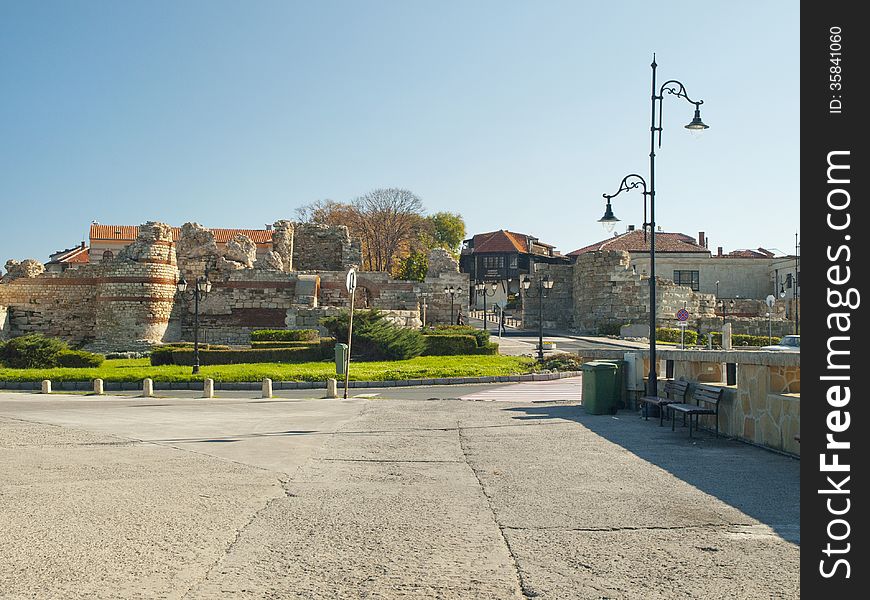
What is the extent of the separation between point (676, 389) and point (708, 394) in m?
1.47

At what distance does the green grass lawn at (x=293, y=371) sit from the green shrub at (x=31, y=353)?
105 cm

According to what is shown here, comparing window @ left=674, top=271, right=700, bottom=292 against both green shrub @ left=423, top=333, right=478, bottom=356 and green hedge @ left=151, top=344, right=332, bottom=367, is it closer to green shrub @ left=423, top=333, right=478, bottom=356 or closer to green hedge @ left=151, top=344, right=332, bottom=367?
green shrub @ left=423, top=333, right=478, bottom=356

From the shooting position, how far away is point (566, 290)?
53.9m

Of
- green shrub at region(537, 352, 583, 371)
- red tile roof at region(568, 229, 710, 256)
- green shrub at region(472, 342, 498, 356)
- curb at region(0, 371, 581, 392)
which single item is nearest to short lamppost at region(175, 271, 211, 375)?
curb at region(0, 371, 581, 392)

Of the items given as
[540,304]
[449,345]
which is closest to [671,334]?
[540,304]

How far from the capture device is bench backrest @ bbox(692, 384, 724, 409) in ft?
37.9

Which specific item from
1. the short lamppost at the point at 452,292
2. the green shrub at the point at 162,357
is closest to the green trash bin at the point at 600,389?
the green shrub at the point at 162,357

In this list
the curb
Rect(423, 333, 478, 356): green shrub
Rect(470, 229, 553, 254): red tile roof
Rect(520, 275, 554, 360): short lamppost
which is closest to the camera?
the curb

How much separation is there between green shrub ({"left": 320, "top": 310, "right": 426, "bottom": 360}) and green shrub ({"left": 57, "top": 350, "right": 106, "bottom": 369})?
8389 millimetres

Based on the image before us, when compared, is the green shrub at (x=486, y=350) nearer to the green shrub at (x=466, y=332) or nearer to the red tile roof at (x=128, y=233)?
the green shrub at (x=466, y=332)

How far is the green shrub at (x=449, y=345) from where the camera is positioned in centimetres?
3130
